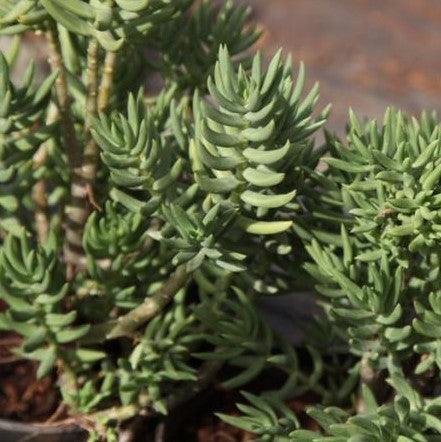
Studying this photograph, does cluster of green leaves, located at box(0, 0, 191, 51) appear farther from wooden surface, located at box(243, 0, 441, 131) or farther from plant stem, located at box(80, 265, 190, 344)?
wooden surface, located at box(243, 0, 441, 131)

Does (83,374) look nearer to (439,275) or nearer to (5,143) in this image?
(5,143)

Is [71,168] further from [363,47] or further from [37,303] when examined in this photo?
[363,47]

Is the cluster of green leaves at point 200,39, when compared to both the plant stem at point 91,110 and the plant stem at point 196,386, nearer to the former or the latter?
the plant stem at point 91,110

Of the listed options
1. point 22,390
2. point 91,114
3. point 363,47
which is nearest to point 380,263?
point 91,114

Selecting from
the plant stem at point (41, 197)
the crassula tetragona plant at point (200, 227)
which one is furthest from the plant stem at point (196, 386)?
the plant stem at point (41, 197)

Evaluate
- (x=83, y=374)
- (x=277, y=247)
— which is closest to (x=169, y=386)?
(x=83, y=374)

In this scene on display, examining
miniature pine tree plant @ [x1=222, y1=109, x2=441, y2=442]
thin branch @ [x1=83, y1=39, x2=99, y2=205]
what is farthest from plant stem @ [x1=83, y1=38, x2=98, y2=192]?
miniature pine tree plant @ [x1=222, y1=109, x2=441, y2=442]
